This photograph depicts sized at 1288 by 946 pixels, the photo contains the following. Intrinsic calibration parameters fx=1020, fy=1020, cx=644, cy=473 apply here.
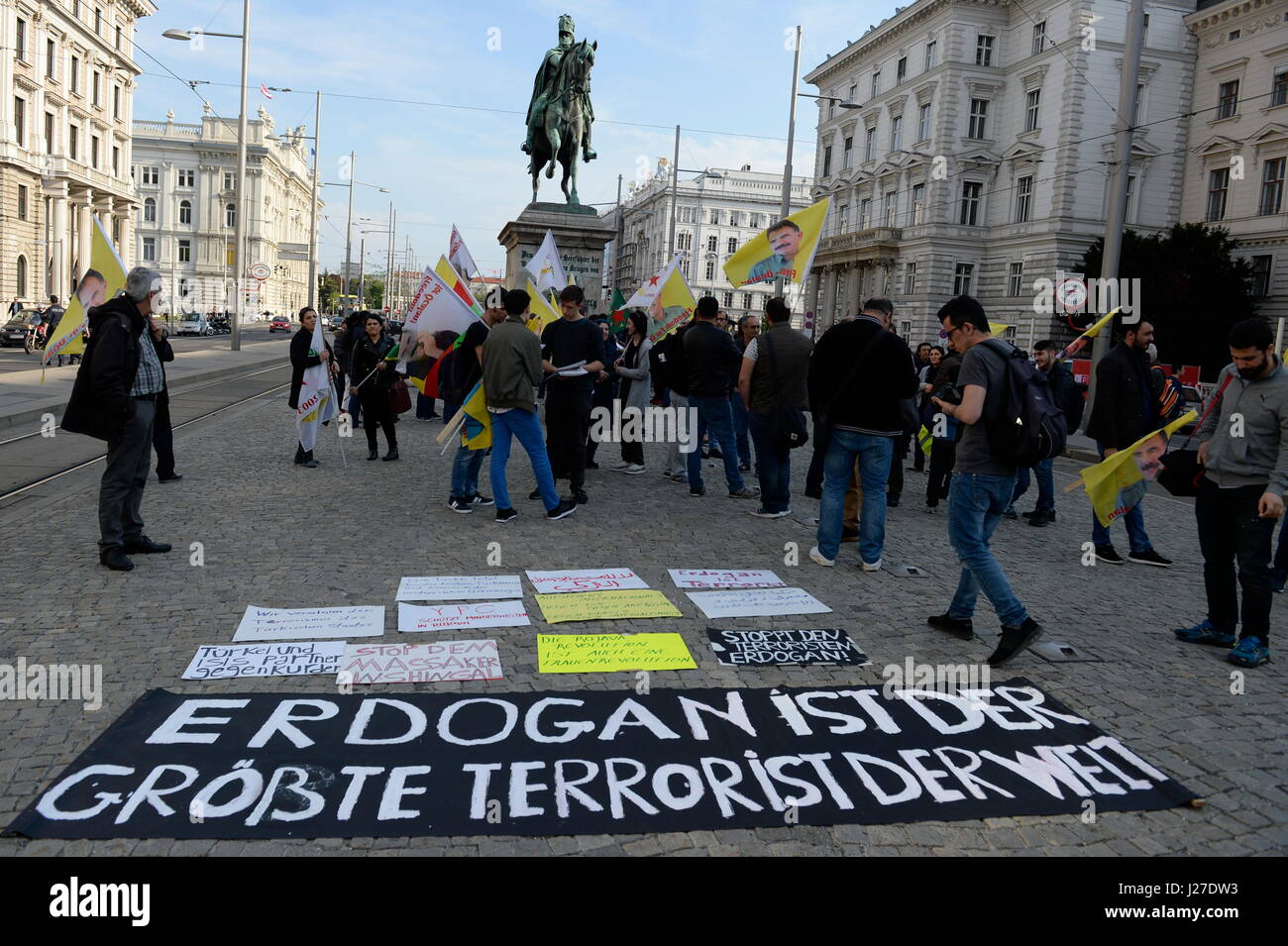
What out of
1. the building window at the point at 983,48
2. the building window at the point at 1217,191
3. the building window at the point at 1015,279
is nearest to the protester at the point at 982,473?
the building window at the point at 1217,191

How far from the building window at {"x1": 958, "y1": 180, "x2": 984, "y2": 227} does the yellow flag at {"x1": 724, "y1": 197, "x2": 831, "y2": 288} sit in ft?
153

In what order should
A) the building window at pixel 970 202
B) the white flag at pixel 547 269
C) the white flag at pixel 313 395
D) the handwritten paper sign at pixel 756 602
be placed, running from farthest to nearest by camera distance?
1. the building window at pixel 970 202
2. the white flag at pixel 547 269
3. the white flag at pixel 313 395
4. the handwritten paper sign at pixel 756 602

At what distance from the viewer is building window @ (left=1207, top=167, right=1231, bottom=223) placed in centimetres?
4247

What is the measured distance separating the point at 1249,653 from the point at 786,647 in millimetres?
2416

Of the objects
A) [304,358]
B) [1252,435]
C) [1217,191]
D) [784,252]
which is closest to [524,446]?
[784,252]

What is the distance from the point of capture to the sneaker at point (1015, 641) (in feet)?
16.5

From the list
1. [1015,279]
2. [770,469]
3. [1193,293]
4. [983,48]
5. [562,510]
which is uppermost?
[983,48]

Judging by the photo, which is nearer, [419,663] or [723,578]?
[419,663]

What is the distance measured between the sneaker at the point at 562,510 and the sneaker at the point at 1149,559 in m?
4.55

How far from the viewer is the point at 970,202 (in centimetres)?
5272

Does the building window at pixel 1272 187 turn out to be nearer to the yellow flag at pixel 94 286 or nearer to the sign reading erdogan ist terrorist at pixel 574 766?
the sign reading erdogan ist terrorist at pixel 574 766

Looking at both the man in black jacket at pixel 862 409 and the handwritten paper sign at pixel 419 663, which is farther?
the man in black jacket at pixel 862 409

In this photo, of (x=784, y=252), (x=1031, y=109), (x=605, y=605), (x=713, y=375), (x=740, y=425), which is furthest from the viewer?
(x=1031, y=109)

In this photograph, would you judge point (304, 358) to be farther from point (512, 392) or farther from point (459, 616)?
point (459, 616)
